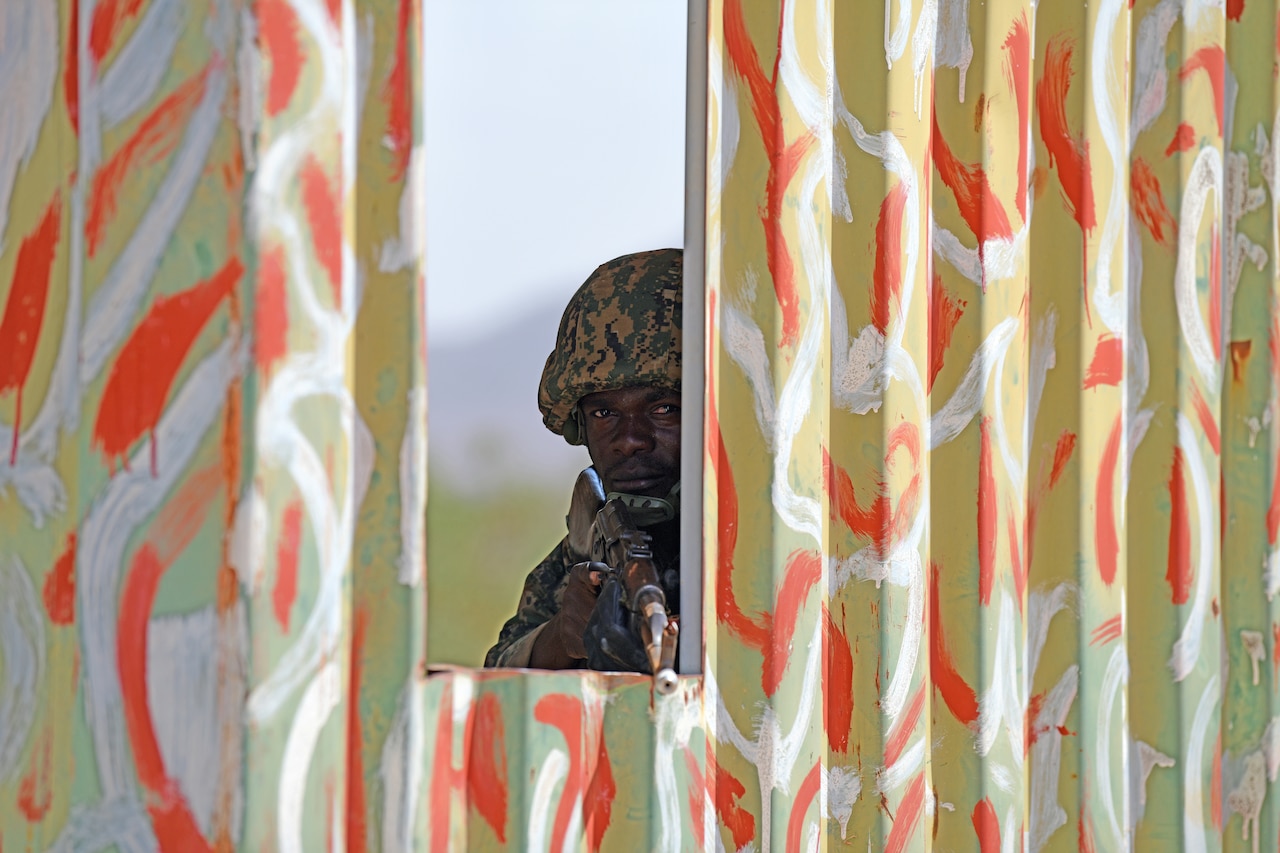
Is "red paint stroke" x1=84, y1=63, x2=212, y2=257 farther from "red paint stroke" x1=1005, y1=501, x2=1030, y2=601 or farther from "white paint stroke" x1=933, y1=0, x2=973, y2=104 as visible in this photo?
"red paint stroke" x1=1005, y1=501, x2=1030, y2=601

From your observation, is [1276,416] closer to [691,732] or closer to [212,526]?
[691,732]

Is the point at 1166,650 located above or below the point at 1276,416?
below

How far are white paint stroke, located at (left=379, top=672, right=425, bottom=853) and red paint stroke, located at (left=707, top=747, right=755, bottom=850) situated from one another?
0.33 metres

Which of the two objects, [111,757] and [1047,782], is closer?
[111,757]

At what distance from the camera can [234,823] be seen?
0.98 metres

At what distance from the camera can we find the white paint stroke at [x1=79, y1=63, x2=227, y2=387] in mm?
1001

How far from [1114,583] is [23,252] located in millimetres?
1219

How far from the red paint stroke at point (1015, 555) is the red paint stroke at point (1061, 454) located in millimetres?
81

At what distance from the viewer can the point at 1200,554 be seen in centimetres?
152

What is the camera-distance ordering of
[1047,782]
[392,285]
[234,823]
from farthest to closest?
1. [1047,782]
2. [392,285]
3. [234,823]

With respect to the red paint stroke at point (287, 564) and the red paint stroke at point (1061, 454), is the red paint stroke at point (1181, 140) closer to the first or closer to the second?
the red paint stroke at point (1061, 454)

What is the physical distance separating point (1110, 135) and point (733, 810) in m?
0.91

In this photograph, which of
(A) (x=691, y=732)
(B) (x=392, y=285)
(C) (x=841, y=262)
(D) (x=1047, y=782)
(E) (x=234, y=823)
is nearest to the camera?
(E) (x=234, y=823)

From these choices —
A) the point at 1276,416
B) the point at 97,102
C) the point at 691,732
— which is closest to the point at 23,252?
the point at 97,102
